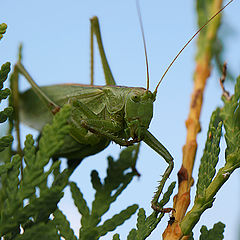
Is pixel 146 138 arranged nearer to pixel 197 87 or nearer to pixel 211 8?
pixel 197 87

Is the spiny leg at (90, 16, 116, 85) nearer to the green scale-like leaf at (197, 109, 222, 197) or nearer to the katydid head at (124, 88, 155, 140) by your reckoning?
the katydid head at (124, 88, 155, 140)

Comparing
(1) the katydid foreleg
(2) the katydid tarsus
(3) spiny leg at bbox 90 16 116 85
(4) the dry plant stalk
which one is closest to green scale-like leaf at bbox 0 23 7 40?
(1) the katydid foreleg

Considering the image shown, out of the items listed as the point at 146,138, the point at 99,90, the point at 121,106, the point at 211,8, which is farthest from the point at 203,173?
the point at 211,8

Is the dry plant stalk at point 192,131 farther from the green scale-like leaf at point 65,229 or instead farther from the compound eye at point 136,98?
the green scale-like leaf at point 65,229

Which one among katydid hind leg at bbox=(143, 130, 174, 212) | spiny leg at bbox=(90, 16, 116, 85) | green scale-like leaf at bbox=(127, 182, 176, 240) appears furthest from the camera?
spiny leg at bbox=(90, 16, 116, 85)

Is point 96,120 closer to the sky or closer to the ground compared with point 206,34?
closer to the ground

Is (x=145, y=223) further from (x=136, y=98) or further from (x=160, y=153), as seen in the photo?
(x=136, y=98)

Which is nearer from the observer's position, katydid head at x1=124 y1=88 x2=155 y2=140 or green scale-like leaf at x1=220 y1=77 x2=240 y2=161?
green scale-like leaf at x1=220 y1=77 x2=240 y2=161

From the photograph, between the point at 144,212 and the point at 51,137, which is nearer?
the point at 51,137
